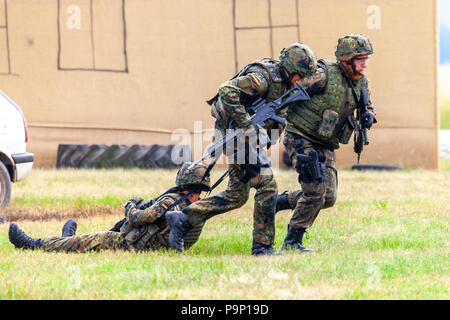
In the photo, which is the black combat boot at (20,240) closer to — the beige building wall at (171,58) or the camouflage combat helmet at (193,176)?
the camouflage combat helmet at (193,176)

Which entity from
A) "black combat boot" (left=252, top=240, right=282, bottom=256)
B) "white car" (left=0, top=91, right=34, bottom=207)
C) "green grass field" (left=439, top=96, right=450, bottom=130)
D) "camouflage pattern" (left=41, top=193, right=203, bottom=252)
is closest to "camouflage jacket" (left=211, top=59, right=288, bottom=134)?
"camouflage pattern" (left=41, top=193, right=203, bottom=252)

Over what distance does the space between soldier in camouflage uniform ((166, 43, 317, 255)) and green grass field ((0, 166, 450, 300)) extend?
11.1 inches

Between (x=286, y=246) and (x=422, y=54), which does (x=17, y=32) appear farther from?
(x=286, y=246)

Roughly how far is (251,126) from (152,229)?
4.29 ft

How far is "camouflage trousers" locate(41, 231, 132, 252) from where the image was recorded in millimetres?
6918

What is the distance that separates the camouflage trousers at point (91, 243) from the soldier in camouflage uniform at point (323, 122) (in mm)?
1515

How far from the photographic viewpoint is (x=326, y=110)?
6863 millimetres

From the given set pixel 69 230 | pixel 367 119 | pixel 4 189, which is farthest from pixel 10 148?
pixel 367 119

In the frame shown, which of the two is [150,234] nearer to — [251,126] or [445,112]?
[251,126]

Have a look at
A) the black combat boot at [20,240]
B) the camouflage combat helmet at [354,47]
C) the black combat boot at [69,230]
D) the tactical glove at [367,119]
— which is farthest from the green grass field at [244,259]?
the camouflage combat helmet at [354,47]

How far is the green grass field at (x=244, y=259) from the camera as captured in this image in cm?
525

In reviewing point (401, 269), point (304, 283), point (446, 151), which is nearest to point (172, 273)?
point (304, 283)
